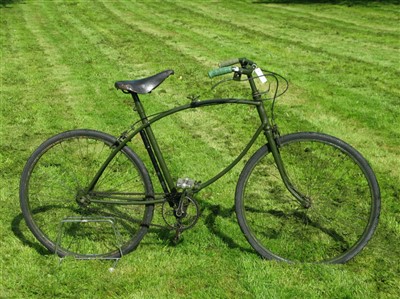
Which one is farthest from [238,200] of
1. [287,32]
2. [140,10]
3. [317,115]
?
[140,10]

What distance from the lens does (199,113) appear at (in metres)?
8.77

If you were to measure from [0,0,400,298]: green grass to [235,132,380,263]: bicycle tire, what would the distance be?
0.22 m

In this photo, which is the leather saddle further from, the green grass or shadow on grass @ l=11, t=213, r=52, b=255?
shadow on grass @ l=11, t=213, r=52, b=255

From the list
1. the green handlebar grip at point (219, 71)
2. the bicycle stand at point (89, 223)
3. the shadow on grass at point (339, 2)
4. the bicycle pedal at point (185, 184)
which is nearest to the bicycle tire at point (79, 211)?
the bicycle stand at point (89, 223)

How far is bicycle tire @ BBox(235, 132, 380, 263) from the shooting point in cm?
425

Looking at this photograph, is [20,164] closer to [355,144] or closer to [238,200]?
[238,200]

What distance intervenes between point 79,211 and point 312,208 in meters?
2.44

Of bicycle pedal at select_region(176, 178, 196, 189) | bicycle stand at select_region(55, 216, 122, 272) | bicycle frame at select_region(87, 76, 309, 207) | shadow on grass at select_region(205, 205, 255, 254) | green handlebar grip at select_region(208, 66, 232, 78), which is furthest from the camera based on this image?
shadow on grass at select_region(205, 205, 255, 254)

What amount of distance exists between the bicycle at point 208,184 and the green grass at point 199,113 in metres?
0.25

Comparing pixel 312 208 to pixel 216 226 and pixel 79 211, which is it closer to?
pixel 216 226

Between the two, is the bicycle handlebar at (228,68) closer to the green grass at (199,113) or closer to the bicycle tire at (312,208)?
the bicycle tire at (312,208)

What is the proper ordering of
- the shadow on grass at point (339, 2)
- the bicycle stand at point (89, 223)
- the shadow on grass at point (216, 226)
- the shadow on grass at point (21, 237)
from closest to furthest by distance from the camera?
the bicycle stand at point (89, 223) → the shadow on grass at point (21, 237) → the shadow on grass at point (216, 226) → the shadow on grass at point (339, 2)

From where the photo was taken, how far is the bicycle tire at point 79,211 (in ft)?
14.2

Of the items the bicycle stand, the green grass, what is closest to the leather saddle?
the bicycle stand
